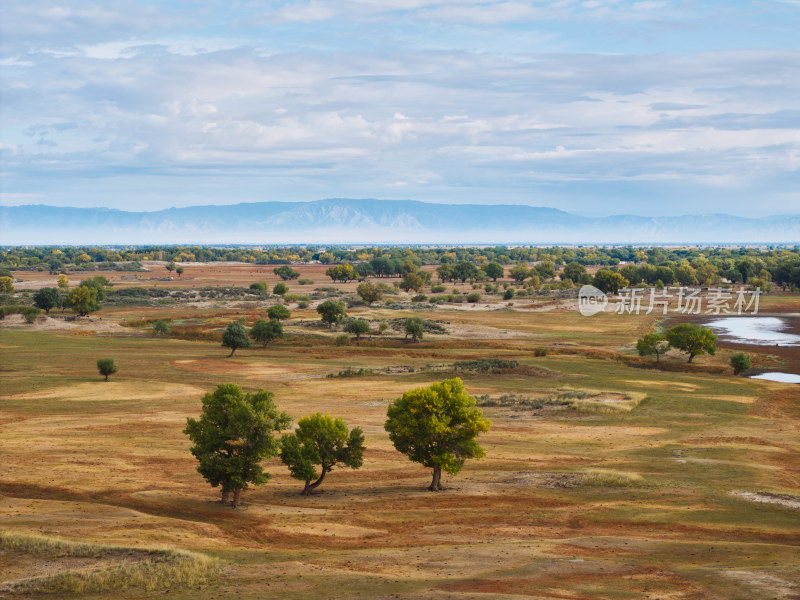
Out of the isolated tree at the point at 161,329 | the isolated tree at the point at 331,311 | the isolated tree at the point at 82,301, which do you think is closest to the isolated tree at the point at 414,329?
the isolated tree at the point at 331,311

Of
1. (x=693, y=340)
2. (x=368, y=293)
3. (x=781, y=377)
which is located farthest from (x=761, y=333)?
(x=368, y=293)

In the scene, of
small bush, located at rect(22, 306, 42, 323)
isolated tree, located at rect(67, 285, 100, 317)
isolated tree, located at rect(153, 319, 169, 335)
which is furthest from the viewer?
isolated tree, located at rect(67, 285, 100, 317)

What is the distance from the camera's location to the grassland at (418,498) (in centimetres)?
2816

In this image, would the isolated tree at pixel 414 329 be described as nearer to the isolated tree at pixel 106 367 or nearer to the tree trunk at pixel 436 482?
the isolated tree at pixel 106 367

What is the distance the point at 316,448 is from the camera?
4406 cm

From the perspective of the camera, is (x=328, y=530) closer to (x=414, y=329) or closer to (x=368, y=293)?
(x=414, y=329)

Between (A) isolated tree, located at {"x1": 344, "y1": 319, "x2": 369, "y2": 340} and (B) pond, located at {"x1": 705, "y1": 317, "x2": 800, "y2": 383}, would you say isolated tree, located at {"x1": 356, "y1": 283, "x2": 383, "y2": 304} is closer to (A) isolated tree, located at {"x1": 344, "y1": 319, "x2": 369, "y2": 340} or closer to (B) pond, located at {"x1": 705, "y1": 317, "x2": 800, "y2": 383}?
(A) isolated tree, located at {"x1": 344, "y1": 319, "x2": 369, "y2": 340}

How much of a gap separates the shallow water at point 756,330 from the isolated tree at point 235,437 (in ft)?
313

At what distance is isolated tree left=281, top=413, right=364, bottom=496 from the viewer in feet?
142

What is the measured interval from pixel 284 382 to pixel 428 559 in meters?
53.1

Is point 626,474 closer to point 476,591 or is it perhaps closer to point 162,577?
Result: point 476,591

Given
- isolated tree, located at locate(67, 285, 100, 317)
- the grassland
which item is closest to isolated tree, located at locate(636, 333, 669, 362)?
the grassland

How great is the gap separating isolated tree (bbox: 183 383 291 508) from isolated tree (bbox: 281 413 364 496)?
3082 mm

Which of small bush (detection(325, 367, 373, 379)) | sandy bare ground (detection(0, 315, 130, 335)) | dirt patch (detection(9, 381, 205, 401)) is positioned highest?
small bush (detection(325, 367, 373, 379))
